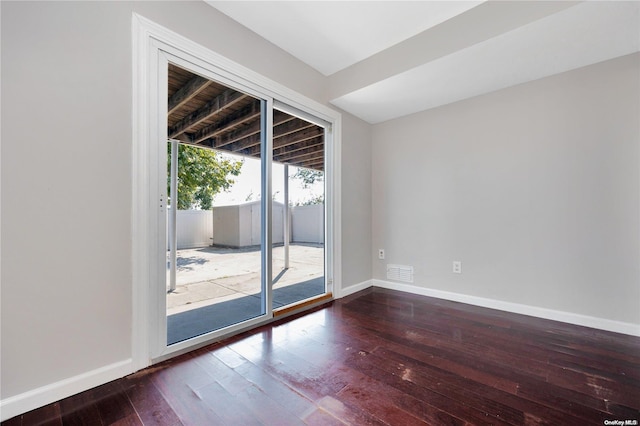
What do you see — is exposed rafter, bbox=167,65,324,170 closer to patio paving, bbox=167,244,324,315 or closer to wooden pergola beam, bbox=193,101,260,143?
wooden pergola beam, bbox=193,101,260,143

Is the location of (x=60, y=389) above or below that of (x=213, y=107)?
below

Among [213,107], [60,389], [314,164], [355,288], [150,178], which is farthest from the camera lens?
[355,288]

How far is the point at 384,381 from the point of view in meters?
1.54

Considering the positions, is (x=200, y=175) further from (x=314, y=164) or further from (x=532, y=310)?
(x=532, y=310)

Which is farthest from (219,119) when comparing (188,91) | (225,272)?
(225,272)

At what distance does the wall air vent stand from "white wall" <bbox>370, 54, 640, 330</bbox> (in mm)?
92

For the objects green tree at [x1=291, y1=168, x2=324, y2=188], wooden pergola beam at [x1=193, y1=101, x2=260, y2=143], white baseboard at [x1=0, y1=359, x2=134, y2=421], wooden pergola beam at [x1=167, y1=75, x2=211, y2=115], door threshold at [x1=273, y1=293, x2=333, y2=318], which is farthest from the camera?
green tree at [x1=291, y1=168, x2=324, y2=188]

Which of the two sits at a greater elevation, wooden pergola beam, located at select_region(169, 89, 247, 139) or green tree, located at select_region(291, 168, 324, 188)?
wooden pergola beam, located at select_region(169, 89, 247, 139)

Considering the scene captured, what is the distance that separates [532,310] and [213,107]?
3.49m

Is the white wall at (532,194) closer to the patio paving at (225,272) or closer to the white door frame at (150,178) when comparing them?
the patio paving at (225,272)

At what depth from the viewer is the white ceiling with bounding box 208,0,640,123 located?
1812 mm

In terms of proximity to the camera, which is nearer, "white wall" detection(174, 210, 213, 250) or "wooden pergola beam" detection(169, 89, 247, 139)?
"white wall" detection(174, 210, 213, 250)

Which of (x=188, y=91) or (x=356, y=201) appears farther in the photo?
(x=356, y=201)

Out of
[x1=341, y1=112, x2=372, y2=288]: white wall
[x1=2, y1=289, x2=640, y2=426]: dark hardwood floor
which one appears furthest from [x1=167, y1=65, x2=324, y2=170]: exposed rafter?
[x1=2, y1=289, x2=640, y2=426]: dark hardwood floor
